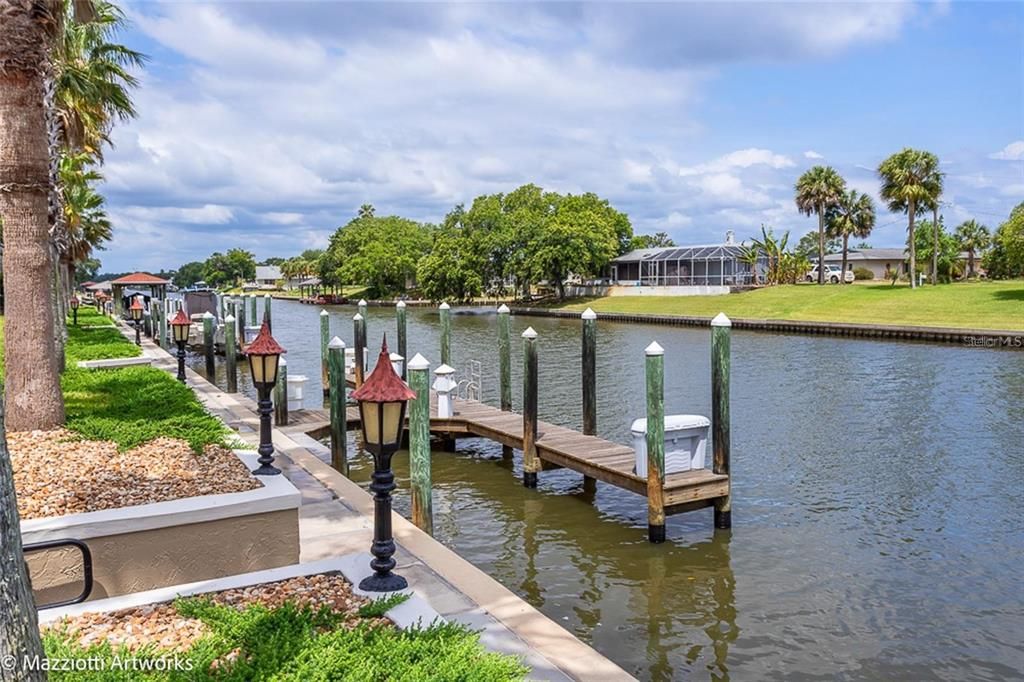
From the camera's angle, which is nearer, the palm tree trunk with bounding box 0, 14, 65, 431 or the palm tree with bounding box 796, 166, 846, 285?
the palm tree trunk with bounding box 0, 14, 65, 431

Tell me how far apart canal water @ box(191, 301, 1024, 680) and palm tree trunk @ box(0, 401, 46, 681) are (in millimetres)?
5831

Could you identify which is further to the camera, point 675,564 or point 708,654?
point 675,564

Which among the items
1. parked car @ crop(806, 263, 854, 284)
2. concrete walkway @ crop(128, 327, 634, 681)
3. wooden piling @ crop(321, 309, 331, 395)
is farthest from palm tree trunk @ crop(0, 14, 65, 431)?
parked car @ crop(806, 263, 854, 284)

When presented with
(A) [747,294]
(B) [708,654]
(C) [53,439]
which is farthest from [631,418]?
(A) [747,294]

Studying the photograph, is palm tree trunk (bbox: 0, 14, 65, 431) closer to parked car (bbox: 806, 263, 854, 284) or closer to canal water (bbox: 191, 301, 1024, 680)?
canal water (bbox: 191, 301, 1024, 680)

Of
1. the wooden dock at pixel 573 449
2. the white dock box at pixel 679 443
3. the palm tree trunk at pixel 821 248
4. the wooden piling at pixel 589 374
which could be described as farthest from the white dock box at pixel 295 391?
the palm tree trunk at pixel 821 248

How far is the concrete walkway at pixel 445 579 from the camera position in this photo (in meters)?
5.24

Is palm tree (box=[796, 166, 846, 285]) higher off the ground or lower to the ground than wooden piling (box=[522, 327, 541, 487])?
higher

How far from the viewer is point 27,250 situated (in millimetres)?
9758

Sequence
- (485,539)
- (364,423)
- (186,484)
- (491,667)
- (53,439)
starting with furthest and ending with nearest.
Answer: (485,539) → (53,439) → (186,484) → (364,423) → (491,667)

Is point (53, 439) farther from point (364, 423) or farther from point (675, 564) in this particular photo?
point (675, 564)

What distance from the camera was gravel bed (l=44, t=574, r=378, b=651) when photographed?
4828 mm

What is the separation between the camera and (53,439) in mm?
9188

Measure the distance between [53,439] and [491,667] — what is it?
23.8ft
